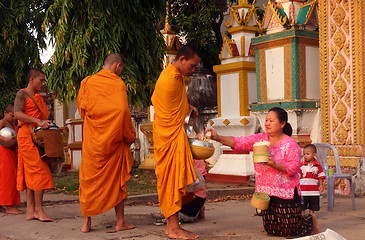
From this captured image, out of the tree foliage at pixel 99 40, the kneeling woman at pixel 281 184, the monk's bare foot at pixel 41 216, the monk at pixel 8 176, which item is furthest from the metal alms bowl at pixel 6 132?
the kneeling woman at pixel 281 184

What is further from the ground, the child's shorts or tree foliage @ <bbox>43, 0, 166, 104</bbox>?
tree foliage @ <bbox>43, 0, 166, 104</bbox>

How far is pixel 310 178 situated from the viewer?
249 inches

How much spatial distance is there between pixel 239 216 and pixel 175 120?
6.60 ft

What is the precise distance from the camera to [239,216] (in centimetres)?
648

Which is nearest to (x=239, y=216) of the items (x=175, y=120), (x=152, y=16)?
(x=175, y=120)

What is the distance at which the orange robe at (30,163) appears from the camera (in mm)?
6293

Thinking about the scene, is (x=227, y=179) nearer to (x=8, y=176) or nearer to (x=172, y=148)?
(x=8, y=176)

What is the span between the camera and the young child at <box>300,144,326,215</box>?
6070 millimetres

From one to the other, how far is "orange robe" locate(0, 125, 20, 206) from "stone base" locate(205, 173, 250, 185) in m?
4.03

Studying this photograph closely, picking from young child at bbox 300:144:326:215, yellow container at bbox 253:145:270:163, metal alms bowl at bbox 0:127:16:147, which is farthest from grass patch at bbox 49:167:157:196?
yellow container at bbox 253:145:270:163

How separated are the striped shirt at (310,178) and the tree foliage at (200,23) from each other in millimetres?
8076

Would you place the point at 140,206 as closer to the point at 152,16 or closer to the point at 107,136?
the point at 107,136

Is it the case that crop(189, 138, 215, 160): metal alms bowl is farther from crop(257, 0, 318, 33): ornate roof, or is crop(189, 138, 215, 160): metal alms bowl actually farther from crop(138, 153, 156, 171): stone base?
crop(138, 153, 156, 171): stone base

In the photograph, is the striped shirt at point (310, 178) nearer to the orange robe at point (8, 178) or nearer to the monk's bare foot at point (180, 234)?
the monk's bare foot at point (180, 234)
